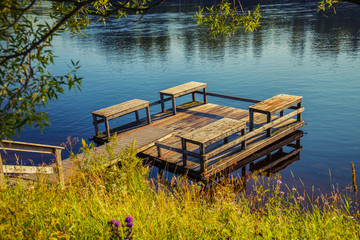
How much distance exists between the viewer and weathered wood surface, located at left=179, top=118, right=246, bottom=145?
11523 mm

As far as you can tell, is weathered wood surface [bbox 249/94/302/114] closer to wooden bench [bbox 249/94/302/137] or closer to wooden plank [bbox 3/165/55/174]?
wooden bench [bbox 249/94/302/137]

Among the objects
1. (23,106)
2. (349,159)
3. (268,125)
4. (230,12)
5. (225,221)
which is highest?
(230,12)

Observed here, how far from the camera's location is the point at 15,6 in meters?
4.54

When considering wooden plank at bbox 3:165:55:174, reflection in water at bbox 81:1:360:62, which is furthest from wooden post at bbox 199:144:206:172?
reflection in water at bbox 81:1:360:62

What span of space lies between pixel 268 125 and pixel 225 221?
873 cm

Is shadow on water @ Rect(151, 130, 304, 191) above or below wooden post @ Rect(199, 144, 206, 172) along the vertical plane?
below

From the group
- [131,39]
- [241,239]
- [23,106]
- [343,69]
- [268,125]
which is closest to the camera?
[23,106]

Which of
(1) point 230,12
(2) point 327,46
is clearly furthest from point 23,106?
(2) point 327,46

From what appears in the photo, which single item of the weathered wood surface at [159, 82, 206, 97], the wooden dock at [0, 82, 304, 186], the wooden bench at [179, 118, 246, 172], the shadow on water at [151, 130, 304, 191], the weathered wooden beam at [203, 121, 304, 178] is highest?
the weathered wood surface at [159, 82, 206, 97]

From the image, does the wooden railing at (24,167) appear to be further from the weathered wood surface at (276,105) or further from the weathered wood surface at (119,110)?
the weathered wood surface at (276,105)

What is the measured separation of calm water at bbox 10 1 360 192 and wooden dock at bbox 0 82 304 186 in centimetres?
151

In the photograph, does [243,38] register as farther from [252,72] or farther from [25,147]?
[25,147]

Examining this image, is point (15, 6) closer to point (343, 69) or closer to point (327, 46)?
point (343, 69)

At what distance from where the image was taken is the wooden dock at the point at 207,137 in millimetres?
11883
